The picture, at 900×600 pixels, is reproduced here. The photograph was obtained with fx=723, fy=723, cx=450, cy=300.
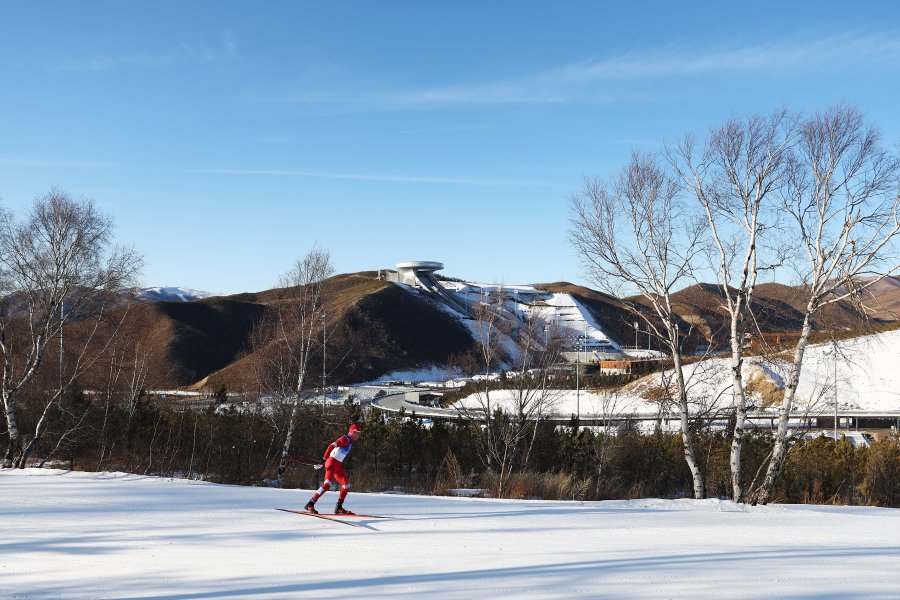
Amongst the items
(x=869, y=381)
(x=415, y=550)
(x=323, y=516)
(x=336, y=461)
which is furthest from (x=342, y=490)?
(x=869, y=381)

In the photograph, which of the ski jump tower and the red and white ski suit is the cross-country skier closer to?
the red and white ski suit

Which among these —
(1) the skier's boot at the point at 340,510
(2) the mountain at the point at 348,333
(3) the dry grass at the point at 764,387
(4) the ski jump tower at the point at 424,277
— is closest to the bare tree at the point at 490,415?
(1) the skier's boot at the point at 340,510

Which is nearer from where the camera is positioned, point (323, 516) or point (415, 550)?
point (415, 550)

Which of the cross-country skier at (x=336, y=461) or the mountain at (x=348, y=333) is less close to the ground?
the mountain at (x=348, y=333)

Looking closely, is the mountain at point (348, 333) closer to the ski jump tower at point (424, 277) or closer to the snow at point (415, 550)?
the ski jump tower at point (424, 277)

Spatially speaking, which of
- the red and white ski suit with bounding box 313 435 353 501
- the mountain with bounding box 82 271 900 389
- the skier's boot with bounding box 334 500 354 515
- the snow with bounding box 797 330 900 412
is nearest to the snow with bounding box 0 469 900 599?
the skier's boot with bounding box 334 500 354 515

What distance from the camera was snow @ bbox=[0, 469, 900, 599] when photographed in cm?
672

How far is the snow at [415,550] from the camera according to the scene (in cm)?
672

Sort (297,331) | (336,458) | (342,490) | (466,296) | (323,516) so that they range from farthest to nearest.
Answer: (466,296)
(297,331)
(336,458)
(342,490)
(323,516)

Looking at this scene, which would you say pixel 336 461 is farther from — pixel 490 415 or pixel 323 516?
pixel 490 415

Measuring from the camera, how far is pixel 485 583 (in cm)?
688

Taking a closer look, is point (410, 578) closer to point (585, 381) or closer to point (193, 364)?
point (585, 381)

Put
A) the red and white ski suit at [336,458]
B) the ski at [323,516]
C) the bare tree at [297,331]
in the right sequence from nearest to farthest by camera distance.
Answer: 1. the ski at [323,516]
2. the red and white ski suit at [336,458]
3. the bare tree at [297,331]

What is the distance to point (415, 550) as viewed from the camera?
8.50 metres
